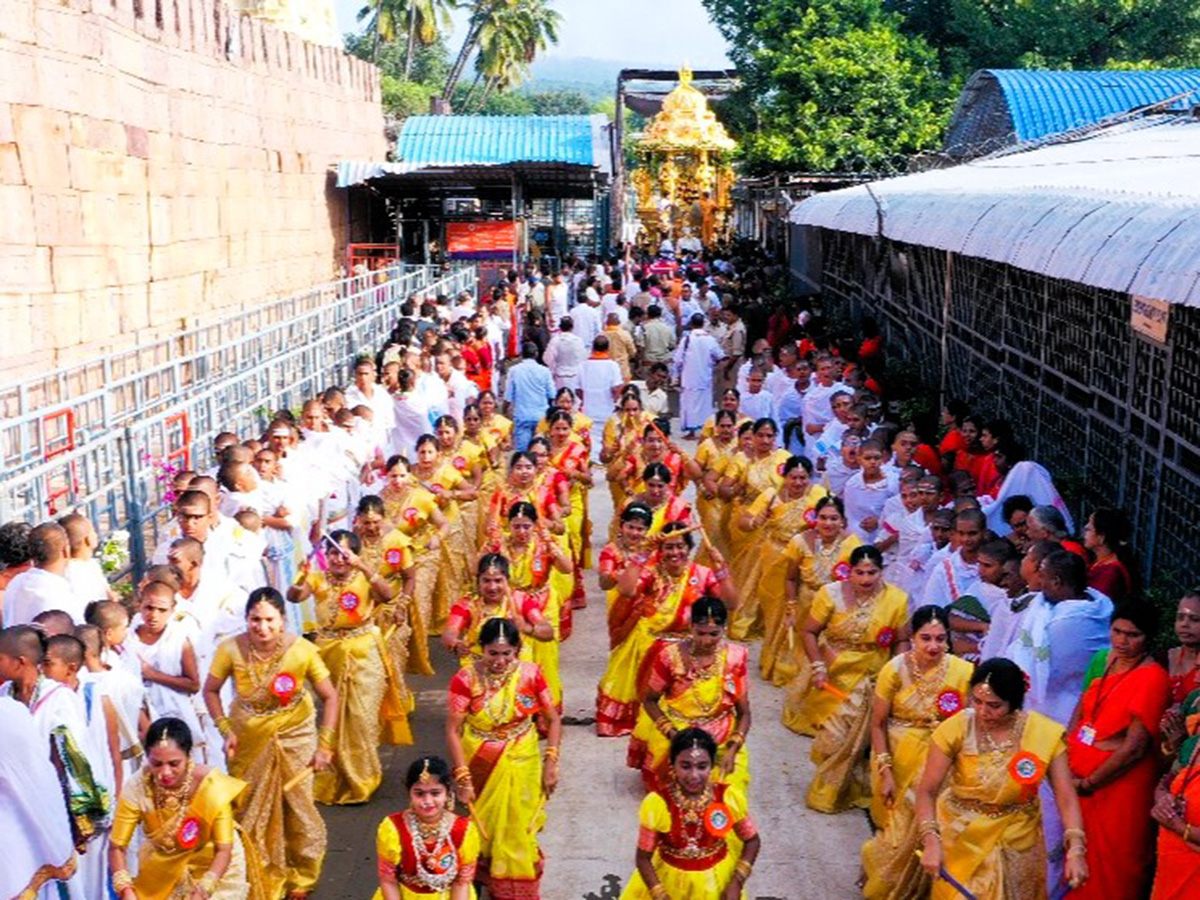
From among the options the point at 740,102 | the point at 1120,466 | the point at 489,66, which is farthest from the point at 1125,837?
the point at 489,66

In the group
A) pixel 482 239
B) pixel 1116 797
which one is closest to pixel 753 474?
pixel 1116 797

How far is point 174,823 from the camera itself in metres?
4.82

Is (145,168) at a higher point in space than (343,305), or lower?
higher

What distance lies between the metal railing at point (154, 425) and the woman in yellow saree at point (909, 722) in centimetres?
425

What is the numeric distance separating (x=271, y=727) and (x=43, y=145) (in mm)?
Answer: 8629

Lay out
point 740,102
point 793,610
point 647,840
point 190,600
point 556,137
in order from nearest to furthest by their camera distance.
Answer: point 647,840 < point 190,600 < point 793,610 < point 556,137 < point 740,102

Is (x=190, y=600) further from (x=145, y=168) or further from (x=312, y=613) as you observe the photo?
(x=145, y=168)

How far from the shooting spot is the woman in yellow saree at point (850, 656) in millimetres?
6641

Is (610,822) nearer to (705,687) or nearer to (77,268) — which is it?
(705,687)

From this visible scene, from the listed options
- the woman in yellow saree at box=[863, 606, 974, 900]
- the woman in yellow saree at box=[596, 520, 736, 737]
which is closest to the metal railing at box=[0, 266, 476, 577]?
the woman in yellow saree at box=[596, 520, 736, 737]

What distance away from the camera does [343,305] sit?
57.6ft

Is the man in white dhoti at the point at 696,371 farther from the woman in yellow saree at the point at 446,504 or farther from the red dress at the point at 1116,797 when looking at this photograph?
the red dress at the point at 1116,797

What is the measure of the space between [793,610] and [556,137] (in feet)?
72.5

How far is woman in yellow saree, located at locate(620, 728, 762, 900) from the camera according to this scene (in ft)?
15.7
